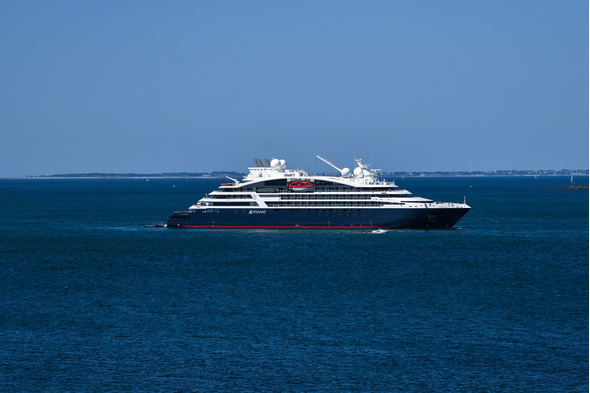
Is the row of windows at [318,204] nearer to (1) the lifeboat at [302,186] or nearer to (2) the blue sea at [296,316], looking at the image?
(1) the lifeboat at [302,186]

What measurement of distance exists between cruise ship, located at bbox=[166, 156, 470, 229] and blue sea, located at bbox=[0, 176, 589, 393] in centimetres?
954

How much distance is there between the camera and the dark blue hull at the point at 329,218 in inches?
3543

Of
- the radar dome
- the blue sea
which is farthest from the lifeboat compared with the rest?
the blue sea

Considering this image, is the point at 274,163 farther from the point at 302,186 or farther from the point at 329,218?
the point at 329,218

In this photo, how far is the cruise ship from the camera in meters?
90.2

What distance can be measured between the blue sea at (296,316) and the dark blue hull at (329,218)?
9.34 metres

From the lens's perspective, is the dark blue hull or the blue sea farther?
the dark blue hull

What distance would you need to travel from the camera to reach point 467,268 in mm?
62781

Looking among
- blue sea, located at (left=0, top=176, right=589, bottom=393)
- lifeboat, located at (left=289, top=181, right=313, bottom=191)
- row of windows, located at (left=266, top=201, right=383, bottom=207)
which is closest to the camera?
blue sea, located at (left=0, top=176, right=589, bottom=393)

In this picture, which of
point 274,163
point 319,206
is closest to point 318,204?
point 319,206

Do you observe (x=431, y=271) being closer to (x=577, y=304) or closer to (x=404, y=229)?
(x=577, y=304)

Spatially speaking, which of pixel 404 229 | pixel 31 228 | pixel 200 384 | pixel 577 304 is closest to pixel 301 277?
pixel 577 304

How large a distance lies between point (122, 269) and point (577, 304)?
34.3 m

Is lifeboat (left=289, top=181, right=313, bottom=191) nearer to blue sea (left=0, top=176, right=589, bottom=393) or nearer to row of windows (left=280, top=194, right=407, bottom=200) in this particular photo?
row of windows (left=280, top=194, right=407, bottom=200)
